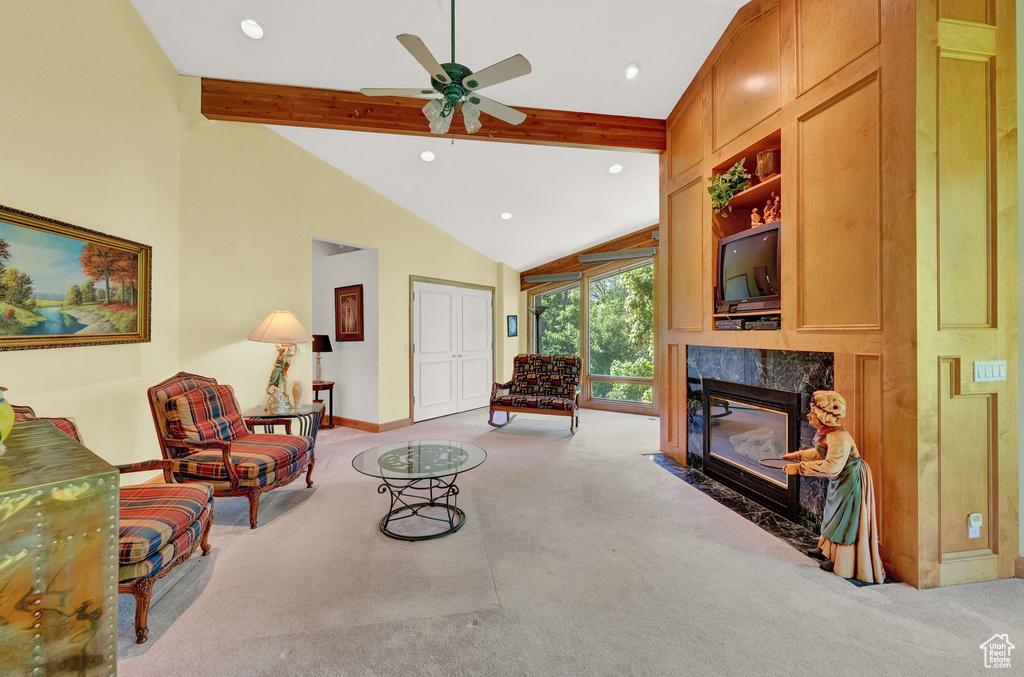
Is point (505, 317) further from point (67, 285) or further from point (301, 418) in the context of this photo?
point (67, 285)

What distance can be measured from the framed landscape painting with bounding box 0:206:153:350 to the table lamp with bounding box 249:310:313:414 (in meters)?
0.81

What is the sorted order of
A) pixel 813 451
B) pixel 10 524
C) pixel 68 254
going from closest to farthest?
pixel 10 524 < pixel 813 451 < pixel 68 254

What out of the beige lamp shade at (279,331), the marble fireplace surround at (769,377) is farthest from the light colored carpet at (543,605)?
the beige lamp shade at (279,331)

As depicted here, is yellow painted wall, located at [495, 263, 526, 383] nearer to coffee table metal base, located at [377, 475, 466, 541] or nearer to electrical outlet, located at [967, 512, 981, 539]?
coffee table metal base, located at [377, 475, 466, 541]

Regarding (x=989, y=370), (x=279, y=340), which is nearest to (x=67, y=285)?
(x=279, y=340)

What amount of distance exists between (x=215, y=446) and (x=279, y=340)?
1.31 meters

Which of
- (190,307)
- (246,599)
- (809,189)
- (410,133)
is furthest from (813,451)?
(190,307)

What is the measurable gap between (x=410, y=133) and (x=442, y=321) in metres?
2.95

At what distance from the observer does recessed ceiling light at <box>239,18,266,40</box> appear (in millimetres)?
2941

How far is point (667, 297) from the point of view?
421cm

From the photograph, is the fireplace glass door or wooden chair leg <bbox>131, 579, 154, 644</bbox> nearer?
wooden chair leg <bbox>131, 579, 154, 644</bbox>

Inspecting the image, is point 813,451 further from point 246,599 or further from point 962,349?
point 246,599

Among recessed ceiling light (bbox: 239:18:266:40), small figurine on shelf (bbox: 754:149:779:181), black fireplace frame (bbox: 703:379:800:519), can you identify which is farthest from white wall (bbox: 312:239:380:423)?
small figurine on shelf (bbox: 754:149:779:181)

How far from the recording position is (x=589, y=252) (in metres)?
7.25
